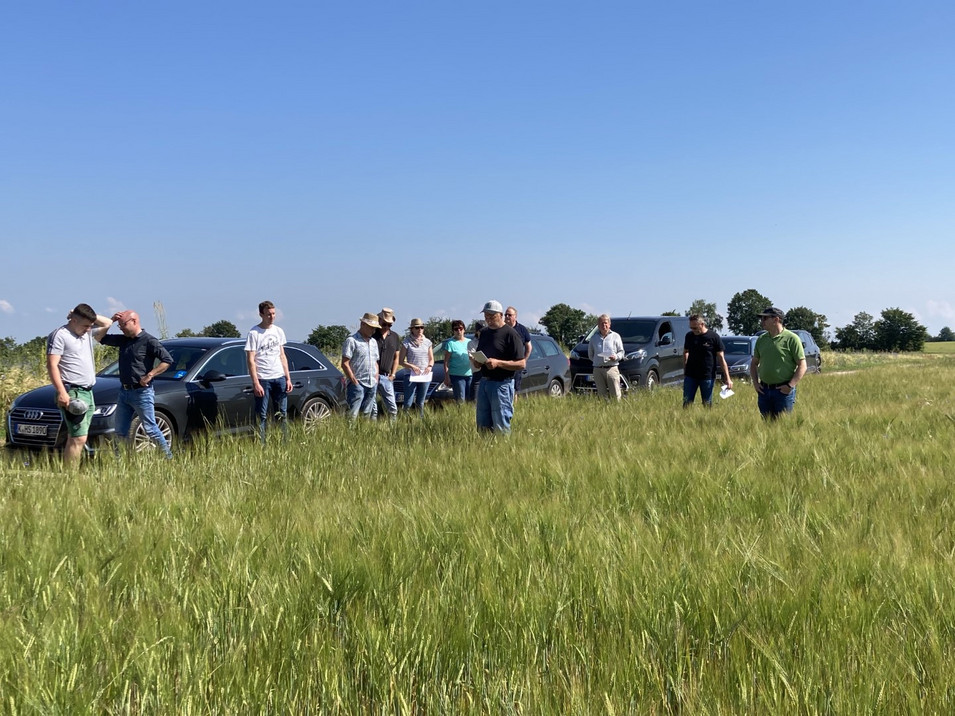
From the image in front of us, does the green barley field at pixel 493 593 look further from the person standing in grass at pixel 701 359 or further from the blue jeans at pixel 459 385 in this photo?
the blue jeans at pixel 459 385

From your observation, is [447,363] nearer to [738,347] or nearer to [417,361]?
[417,361]

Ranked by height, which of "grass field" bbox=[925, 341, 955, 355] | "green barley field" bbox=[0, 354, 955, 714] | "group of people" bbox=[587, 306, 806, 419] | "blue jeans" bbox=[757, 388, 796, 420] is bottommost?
"grass field" bbox=[925, 341, 955, 355]

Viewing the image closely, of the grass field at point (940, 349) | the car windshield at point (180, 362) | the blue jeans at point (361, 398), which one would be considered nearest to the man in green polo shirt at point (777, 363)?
the blue jeans at point (361, 398)

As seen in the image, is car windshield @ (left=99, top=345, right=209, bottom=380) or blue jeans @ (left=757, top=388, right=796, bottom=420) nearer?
blue jeans @ (left=757, top=388, right=796, bottom=420)

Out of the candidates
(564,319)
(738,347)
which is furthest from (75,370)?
(564,319)

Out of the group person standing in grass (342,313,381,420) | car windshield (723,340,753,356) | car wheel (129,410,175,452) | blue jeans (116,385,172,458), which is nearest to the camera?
car wheel (129,410,175,452)

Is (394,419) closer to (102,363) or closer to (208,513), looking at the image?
(208,513)

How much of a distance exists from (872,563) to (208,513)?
3.72 metres

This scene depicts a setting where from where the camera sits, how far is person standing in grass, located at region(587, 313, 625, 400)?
12688 mm

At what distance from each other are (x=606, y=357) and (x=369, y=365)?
445cm

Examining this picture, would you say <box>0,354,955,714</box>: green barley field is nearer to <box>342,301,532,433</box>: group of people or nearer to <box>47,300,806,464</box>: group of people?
<box>47,300,806,464</box>: group of people

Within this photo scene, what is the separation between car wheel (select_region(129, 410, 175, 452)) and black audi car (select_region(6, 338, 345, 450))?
0.01 meters

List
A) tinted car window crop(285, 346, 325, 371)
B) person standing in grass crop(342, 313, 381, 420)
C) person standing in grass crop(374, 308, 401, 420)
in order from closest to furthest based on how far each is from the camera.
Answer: person standing in grass crop(342, 313, 381, 420), tinted car window crop(285, 346, 325, 371), person standing in grass crop(374, 308, 401, 420)

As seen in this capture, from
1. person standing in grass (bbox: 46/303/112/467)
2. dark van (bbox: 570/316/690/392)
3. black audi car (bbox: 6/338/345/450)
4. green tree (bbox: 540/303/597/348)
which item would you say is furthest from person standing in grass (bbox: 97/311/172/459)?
green tree (bbox: 540/303/597/348)
